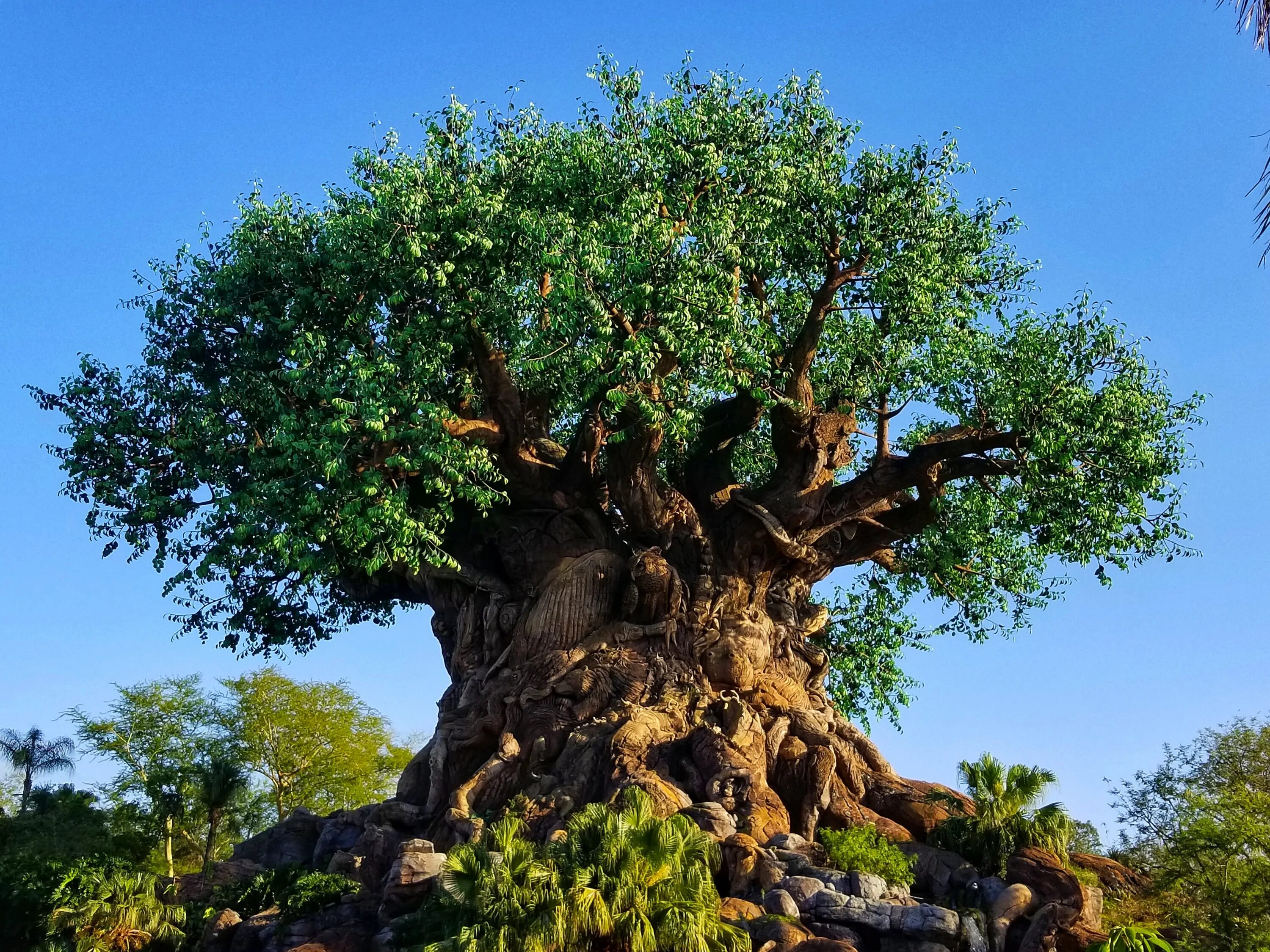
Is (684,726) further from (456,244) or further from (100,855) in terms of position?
(100,855)

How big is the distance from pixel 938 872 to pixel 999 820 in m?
1.18

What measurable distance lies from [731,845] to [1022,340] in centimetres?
898

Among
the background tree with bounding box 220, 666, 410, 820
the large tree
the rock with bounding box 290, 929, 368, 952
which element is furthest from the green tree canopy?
the background tree with bounding box 220, 666, 410, 820

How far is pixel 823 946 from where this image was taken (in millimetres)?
13031

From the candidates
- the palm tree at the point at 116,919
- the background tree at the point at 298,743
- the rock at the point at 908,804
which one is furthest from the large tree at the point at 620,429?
the background tree at the point at 298,743

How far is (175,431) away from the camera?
17906 millimetres

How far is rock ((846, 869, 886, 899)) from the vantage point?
1423 centimetres

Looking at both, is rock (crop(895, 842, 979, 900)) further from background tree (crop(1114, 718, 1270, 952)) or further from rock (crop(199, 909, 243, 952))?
rock (crop(199, 909, 243, 952))

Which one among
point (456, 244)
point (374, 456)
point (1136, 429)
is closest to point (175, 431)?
point (374, 456)

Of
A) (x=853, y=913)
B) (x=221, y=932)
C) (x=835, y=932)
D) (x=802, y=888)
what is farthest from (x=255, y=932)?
(x=853, y=913)

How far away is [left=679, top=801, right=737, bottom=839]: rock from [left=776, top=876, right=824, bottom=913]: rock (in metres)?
1.20

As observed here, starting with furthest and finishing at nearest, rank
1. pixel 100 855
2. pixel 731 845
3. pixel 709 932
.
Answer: pixel 100 855
pixel 731 845
pixel 709 932

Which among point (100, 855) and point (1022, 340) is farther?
point (100, 855)

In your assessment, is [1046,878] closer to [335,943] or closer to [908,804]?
[908,804]
